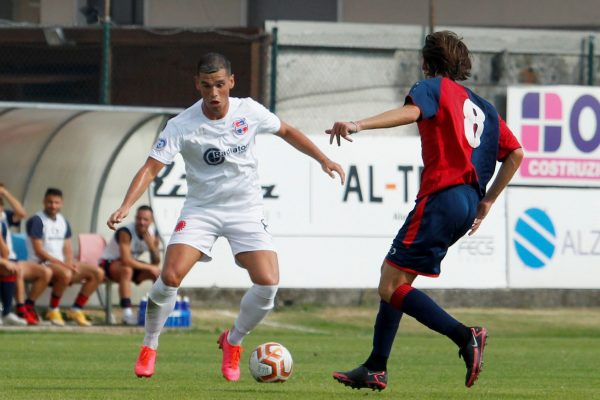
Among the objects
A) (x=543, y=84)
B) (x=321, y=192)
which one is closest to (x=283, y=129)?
(x=321, y=192)

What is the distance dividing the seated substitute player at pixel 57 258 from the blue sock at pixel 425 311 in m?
10.3

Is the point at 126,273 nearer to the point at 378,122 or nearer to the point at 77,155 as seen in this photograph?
the point at 77,155

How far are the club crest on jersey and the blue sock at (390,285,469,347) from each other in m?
1.76

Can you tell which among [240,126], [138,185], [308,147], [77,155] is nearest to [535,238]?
[77,155]

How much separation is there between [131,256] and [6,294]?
1651 mm

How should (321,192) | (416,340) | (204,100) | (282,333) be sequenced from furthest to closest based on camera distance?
(321,192) < (282,333) < (416,340) < (204,100)

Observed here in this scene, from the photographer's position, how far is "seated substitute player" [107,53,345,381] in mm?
9461

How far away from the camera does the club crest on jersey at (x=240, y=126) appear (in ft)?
31.4

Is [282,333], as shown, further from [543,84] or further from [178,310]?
[543,84]

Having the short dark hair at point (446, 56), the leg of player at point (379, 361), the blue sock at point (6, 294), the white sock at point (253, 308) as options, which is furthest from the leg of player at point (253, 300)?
the blue sock at point (6, 294)

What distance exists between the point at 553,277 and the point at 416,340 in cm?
438

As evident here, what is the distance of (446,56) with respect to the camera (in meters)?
8.45

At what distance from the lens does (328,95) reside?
72.1 feet

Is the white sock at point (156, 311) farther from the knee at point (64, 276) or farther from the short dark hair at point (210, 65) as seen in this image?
the knee at point (64, 276)
